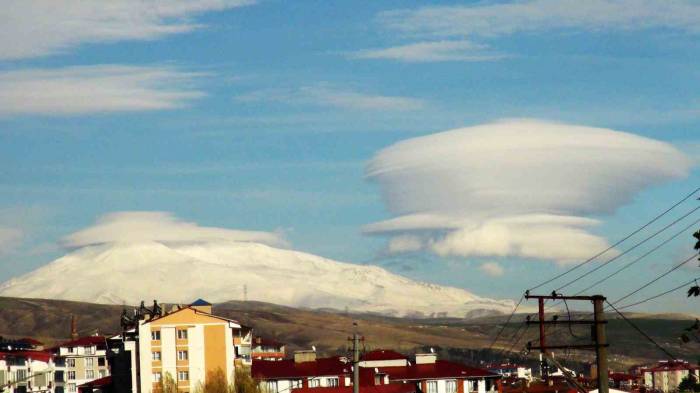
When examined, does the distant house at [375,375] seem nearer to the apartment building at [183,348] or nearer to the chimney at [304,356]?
the chimney at [304,356]

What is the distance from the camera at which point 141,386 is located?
150625 mm

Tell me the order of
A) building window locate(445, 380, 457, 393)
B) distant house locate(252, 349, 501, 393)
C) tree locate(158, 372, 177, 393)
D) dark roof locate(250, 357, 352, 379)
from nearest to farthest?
tree locate(158, 372, 177, 393)
distant house locate(252, 349, 501, 393)
dark roof locate(250, 357, 352, 379)
building window locate(445, 380, 457, 393)

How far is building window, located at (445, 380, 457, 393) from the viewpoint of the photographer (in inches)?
6378

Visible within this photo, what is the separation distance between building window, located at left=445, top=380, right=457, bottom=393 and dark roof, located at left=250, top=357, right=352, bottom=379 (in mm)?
11583

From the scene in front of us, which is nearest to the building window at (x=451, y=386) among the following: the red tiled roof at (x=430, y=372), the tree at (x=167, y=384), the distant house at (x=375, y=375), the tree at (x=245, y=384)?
the distant house at (x=375, y=375)

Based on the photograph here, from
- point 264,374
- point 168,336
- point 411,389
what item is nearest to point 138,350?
point 168,336

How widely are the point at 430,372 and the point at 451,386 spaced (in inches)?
132

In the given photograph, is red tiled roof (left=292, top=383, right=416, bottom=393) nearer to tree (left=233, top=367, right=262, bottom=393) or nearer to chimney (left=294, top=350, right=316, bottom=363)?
tree (left=233, top=367, right=262, bottom=393)

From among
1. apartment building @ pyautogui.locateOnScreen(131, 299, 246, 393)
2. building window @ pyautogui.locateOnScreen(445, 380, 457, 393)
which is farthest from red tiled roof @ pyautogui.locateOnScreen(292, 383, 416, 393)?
apartment building @ pyautogui.locateOnScreen(131, 299, 246, 393)

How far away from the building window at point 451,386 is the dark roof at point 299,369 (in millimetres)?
11583

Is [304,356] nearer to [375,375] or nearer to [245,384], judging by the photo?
[375,375]

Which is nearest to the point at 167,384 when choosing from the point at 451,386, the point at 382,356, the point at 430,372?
the point at 382,356

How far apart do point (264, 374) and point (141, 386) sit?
564 inches

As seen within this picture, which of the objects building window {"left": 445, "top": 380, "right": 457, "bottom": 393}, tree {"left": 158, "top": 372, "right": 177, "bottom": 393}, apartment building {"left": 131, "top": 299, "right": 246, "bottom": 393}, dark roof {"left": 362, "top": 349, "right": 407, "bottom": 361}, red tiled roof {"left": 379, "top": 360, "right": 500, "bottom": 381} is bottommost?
building window {"left": 445, "top": 380, "right": 457, "bottom": 393}
